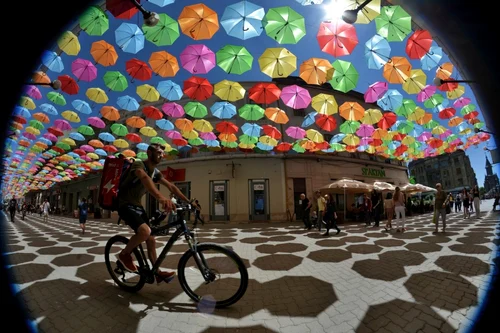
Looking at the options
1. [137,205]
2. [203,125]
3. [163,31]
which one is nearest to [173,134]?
[203,125]

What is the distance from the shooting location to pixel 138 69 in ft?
19.8

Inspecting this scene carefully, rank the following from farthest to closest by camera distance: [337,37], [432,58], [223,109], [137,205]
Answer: [223,109] < [432,58] < [337,37] < [137,205]

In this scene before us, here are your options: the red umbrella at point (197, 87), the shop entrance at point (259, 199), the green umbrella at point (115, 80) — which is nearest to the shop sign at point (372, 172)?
the shop entrance at point (259, 199)

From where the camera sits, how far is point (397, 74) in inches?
225

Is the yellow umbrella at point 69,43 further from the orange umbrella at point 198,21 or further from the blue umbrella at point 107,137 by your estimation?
the blue umbrella at point 107,137

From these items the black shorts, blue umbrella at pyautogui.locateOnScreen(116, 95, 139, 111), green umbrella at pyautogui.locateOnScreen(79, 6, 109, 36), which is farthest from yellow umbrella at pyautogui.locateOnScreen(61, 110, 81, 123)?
the black shorts

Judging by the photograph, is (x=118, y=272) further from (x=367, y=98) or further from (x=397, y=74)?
(x=367, y=98)

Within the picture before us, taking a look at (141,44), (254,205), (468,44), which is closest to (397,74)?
(468,44)

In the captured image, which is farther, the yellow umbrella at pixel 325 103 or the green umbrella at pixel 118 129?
the green umbrella at pixel 118 129

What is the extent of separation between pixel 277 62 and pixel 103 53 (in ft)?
16.0

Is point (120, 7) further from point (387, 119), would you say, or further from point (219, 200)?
point (219, 200)

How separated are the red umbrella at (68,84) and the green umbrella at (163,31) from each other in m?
3.65

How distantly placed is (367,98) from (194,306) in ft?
27.5

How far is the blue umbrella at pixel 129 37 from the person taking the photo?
506 centimetres
